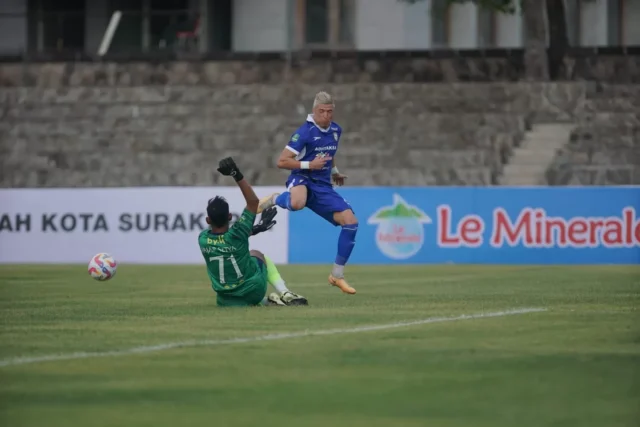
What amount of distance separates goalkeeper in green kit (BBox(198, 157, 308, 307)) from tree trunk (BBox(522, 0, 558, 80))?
56.1ft

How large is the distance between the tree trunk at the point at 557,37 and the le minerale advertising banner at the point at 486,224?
5800 mm

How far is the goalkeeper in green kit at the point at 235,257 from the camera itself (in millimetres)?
12359

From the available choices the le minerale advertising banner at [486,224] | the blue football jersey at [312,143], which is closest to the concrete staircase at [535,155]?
the le minerale advertising banner at [486,224]

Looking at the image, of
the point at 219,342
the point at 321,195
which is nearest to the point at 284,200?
the point at 321,195

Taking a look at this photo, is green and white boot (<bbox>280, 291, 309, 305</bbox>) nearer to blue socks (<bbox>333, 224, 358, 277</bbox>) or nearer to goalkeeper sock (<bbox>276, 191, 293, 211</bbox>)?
blue socks (<bbox>333, 224, 358, 277</bbox>)

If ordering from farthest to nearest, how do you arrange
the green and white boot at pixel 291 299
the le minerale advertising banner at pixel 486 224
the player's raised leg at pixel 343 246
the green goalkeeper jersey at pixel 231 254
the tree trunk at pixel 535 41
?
the tree trunk at pixel 535 41, the le minerale advertising banner at pixel 486 224, the player's raised leg at pixel 343 246, the green and white boot at pixel 291 299, the green goalkeeper jersey at pixel 231 254

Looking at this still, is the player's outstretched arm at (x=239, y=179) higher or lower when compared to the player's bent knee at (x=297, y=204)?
higher

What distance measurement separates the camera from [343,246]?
15.1m

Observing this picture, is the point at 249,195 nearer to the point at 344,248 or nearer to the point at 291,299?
the point at 291,299

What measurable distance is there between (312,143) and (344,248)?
1172 mm

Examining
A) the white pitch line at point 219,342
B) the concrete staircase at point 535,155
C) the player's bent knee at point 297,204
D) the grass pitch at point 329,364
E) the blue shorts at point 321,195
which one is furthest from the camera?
the concrete staircase at point 535,155

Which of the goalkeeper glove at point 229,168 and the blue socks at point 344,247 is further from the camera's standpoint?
the blue socks at point 344,247

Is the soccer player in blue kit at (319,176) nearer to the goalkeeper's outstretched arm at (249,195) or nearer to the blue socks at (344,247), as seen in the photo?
the blue socks at (344,247)

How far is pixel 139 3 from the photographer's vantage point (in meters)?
32.0
